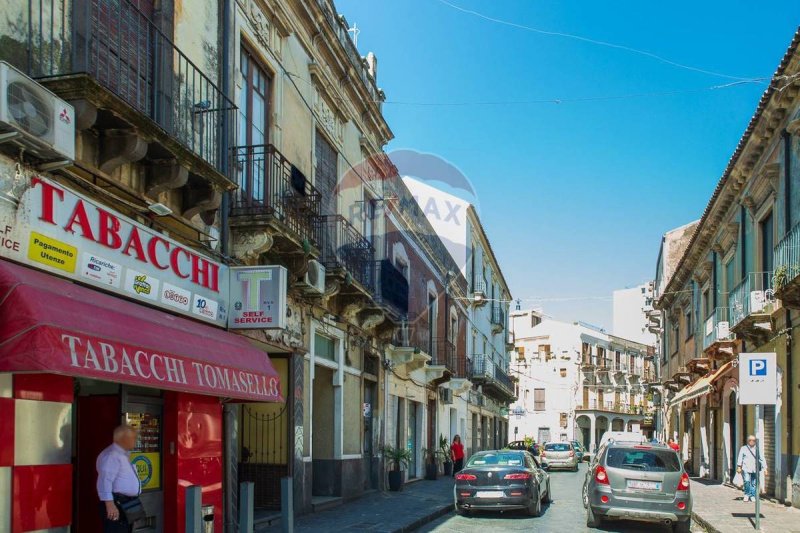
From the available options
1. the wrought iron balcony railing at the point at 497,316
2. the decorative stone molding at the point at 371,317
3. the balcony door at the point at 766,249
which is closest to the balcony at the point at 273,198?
the decorative stone molding at the point at 371,317

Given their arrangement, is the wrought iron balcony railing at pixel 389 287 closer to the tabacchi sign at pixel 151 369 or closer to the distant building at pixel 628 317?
the tabacchi sign at pixel 151 369

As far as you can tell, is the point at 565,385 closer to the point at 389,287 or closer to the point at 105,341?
the point at 389,287

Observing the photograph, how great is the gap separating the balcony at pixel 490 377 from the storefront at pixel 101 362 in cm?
2706

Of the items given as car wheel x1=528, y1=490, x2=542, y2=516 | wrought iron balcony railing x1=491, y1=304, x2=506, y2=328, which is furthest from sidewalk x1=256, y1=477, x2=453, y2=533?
wrought iron balcony railing x1=491, y1=304, x2=506, y2=328

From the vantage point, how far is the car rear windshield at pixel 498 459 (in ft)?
54.1

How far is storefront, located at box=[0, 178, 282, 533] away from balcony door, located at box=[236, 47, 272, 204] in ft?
6.46

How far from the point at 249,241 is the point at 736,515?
1058 cm

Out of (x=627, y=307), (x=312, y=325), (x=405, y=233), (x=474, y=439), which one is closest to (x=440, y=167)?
(x=405, y=233)

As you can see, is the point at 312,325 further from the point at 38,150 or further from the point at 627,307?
the point at 627,307

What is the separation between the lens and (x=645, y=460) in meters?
13.9

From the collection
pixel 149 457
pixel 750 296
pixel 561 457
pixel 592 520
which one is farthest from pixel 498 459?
pixel 561 457

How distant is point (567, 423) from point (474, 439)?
3406 centimetres

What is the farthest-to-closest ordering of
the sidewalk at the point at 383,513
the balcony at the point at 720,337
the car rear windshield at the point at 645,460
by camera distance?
the balcony at the point at 720,337 < the car rear windshield at the point at 645,460 < the sidewalk at the point at 383,513

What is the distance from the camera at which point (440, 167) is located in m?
23.2
